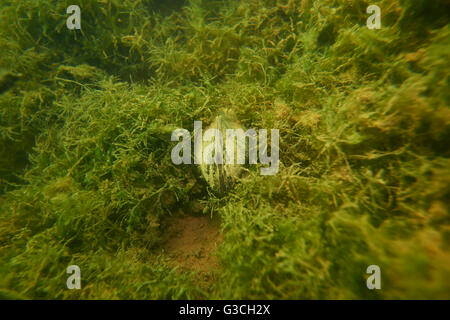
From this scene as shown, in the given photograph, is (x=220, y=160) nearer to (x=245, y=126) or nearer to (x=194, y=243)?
(x=245, y=126)

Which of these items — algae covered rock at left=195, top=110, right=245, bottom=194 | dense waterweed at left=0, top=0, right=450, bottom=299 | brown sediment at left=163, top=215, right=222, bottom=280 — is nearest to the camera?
dense waterweed at left=0, top=0, right=450, bottom=299

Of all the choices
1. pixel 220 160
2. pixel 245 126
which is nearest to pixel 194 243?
pixel 220 160

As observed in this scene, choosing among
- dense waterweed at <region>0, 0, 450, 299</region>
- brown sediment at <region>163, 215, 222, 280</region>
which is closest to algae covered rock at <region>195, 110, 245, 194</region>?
dense waterweed at <region>0, 0, 450, 299</region>

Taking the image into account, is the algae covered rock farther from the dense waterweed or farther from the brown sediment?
the brown sediment

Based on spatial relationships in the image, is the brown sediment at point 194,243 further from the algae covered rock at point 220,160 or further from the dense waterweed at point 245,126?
the algae covered rock at point 220,160

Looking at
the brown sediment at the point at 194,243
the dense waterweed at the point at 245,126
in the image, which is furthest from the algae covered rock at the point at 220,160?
the brown sediment at the point at 194,243

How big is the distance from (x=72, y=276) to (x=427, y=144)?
129 inches

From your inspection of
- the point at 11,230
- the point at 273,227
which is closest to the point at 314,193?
the point at 273,227

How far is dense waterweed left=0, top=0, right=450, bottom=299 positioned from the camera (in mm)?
1589

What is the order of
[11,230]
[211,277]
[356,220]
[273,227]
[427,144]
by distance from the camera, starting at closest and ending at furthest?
[356,220] → [427,144] → [273,227] → [211,277] → [11,230]

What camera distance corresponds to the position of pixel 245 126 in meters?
2.52

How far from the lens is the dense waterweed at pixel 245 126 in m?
1.59
